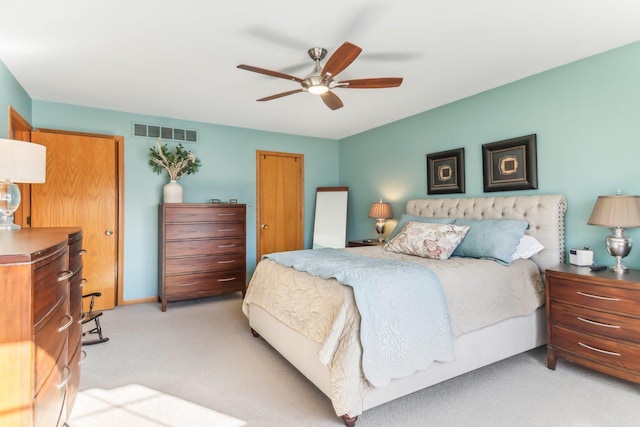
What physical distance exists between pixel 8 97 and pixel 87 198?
129cm

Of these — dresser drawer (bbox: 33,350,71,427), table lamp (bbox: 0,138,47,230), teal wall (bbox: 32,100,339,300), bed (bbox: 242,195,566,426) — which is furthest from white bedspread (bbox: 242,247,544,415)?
teal wall (bbox: 32,100,339,300)

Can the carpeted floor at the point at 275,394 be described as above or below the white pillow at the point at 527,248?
below

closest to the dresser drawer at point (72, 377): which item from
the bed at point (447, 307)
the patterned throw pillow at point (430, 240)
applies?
the bed at point (447, 307)

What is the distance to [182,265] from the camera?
13.3 feet

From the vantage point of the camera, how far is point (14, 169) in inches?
74.9

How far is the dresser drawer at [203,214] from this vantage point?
13.1ft

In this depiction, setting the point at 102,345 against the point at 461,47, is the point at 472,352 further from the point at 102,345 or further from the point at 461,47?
the point at 102,345

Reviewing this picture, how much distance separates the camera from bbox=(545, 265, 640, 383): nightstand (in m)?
2.09

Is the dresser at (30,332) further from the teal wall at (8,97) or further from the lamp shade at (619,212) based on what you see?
the lamp shade at (619,212)

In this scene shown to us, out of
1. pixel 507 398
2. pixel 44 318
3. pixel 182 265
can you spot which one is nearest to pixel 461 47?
pixel 507 398

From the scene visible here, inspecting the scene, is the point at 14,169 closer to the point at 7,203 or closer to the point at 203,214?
the point at 7,203

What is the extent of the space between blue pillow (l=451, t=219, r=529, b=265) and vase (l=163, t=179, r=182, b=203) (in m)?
3.30

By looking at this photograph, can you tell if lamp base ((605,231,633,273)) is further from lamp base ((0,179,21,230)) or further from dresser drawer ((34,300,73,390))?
lamp base ((0,179,21,230))

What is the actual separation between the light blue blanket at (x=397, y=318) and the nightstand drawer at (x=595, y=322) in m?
1.01
